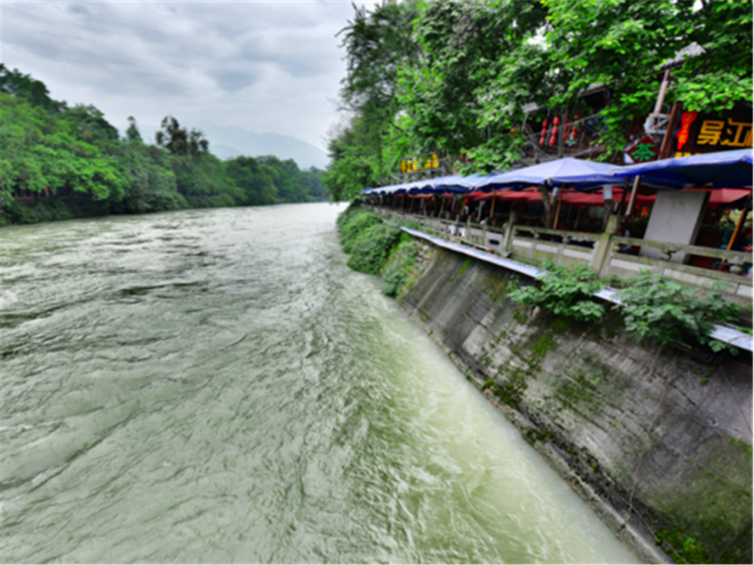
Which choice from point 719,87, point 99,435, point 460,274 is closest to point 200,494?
point 99,435

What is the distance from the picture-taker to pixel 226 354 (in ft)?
27.6

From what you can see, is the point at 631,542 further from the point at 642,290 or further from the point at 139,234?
the point at 139,234

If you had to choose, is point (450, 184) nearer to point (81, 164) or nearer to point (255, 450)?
point (255, 450)

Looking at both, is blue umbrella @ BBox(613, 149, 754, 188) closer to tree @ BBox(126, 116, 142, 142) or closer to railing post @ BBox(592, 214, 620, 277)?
railing post @ BBox(592, 214, 620, 277)

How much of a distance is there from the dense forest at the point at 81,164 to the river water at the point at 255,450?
30491 mm

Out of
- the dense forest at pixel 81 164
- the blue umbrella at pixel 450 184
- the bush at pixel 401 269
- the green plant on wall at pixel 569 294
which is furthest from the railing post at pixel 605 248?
the dense forest at pixel 81 164

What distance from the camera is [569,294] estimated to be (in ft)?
19.4

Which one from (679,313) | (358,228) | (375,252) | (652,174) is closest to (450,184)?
(652,174)

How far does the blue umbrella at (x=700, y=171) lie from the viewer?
15.3 feet

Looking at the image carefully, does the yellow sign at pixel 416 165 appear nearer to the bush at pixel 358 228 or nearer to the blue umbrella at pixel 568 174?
the bush at pixel 358 228

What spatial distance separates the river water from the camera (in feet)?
13.4

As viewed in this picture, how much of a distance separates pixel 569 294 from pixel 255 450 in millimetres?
6707

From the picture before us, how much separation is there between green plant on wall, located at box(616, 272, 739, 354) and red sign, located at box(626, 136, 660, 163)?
23.5ft

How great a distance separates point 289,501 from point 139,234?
32291 mm
